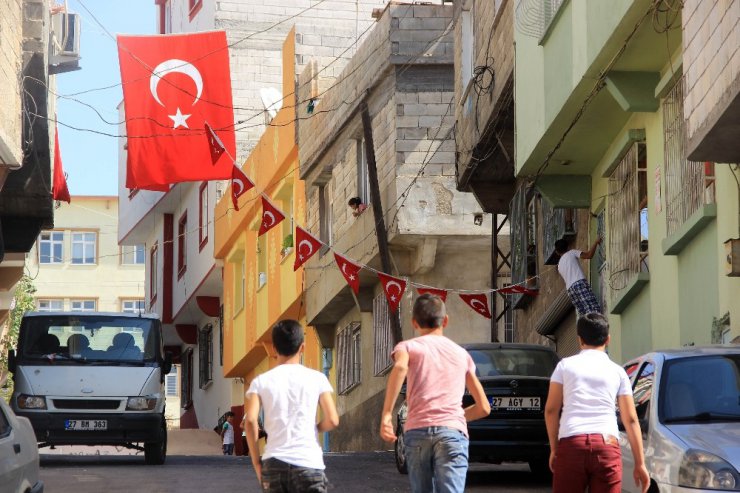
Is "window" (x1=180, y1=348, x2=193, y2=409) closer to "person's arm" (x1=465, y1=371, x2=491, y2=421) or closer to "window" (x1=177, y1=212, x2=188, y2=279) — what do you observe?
"window" (x1=177, y1=212, x2=188, y2=279)

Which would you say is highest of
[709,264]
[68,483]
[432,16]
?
[432,16]

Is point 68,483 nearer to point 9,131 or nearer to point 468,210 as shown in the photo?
point 9,131

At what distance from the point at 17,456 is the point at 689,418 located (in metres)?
4.51

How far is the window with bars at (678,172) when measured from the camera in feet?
53.9

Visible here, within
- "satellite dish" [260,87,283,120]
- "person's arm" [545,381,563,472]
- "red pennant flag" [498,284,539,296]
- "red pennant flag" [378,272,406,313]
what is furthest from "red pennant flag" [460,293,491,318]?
"person's arm" [545,381,563,472]

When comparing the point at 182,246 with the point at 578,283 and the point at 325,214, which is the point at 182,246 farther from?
the point at 578,283

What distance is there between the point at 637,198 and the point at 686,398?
8176 millimetres

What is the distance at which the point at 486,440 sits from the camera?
51.9 ft

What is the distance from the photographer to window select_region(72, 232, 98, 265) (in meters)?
75.6

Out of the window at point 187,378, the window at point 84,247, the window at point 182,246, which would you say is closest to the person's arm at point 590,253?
the window at point 182,246

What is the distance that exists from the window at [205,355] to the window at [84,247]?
2413cm

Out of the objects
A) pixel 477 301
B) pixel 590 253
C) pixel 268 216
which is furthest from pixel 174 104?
pixel 590 253

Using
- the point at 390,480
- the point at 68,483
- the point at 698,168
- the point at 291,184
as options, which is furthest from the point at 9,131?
the point at 291,184

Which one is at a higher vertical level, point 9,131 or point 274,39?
point 274,39
